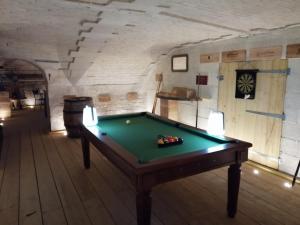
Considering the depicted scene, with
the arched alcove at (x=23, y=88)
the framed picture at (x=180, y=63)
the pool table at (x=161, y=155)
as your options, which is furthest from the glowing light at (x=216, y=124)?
the arched alcove at (x=23, y=88)

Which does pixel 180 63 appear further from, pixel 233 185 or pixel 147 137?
pixel 233 185

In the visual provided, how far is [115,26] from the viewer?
310cm

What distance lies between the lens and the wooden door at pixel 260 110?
3189 mm

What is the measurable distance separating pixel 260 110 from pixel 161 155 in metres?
2.20

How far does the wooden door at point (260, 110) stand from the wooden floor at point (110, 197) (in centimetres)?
41

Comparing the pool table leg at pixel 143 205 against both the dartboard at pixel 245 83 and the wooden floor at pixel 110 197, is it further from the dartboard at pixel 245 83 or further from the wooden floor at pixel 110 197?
the dartboard at pixel 245 83

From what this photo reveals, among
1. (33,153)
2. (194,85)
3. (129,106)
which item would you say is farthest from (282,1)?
(129,106)

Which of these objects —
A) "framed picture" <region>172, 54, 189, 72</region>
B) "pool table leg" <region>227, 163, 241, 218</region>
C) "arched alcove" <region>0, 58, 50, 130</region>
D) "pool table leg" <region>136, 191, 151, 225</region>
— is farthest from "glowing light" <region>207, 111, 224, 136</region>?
"arched alcove" <region>0, 58, 50, 130</region>

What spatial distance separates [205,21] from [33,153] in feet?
11.4

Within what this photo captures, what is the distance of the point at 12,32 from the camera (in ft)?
10.6

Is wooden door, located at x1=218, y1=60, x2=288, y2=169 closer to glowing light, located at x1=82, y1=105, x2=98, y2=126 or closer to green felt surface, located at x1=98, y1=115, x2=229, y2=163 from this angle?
green felt surface, located at x1=98, y1=115, x2=229, y2=163

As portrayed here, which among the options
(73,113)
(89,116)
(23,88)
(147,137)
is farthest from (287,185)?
(23,88)

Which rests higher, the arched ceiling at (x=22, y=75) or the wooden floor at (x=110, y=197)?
the arched ceiling at (x=22, y=75)

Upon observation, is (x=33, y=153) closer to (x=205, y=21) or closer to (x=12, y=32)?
(x=12, y=32)
